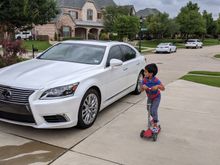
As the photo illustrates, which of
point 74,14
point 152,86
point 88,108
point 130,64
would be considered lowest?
point 88,108

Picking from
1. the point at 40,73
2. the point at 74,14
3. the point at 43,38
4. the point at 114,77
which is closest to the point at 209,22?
the point at 74,14

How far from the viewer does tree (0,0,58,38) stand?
12.7 metres

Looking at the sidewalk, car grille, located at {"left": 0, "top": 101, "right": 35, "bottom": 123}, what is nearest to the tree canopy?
the sidewalk

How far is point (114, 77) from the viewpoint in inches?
228

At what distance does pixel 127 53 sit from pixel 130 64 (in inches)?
13.3

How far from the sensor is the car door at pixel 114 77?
553cm

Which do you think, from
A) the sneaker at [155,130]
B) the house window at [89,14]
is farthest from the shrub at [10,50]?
the house window at [89,14]

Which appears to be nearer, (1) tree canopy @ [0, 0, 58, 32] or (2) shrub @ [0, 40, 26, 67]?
(2) shrub @ [0, 40, 26, 67]

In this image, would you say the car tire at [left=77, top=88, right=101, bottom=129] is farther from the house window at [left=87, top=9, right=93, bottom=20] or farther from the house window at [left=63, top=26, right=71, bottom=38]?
the house window at [left=87, top=9, right=93, bottom=20]

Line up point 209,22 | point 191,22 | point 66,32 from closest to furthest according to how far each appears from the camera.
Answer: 1. point 66,32
2. point 191,22
3. point 209,22

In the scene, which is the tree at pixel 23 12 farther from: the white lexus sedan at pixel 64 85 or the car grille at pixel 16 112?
the car grille at pixel 16 112

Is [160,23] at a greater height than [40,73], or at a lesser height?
greater

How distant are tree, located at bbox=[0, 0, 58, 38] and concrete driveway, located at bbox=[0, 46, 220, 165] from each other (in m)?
8.82

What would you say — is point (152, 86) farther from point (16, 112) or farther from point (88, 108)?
point (16, 112)
